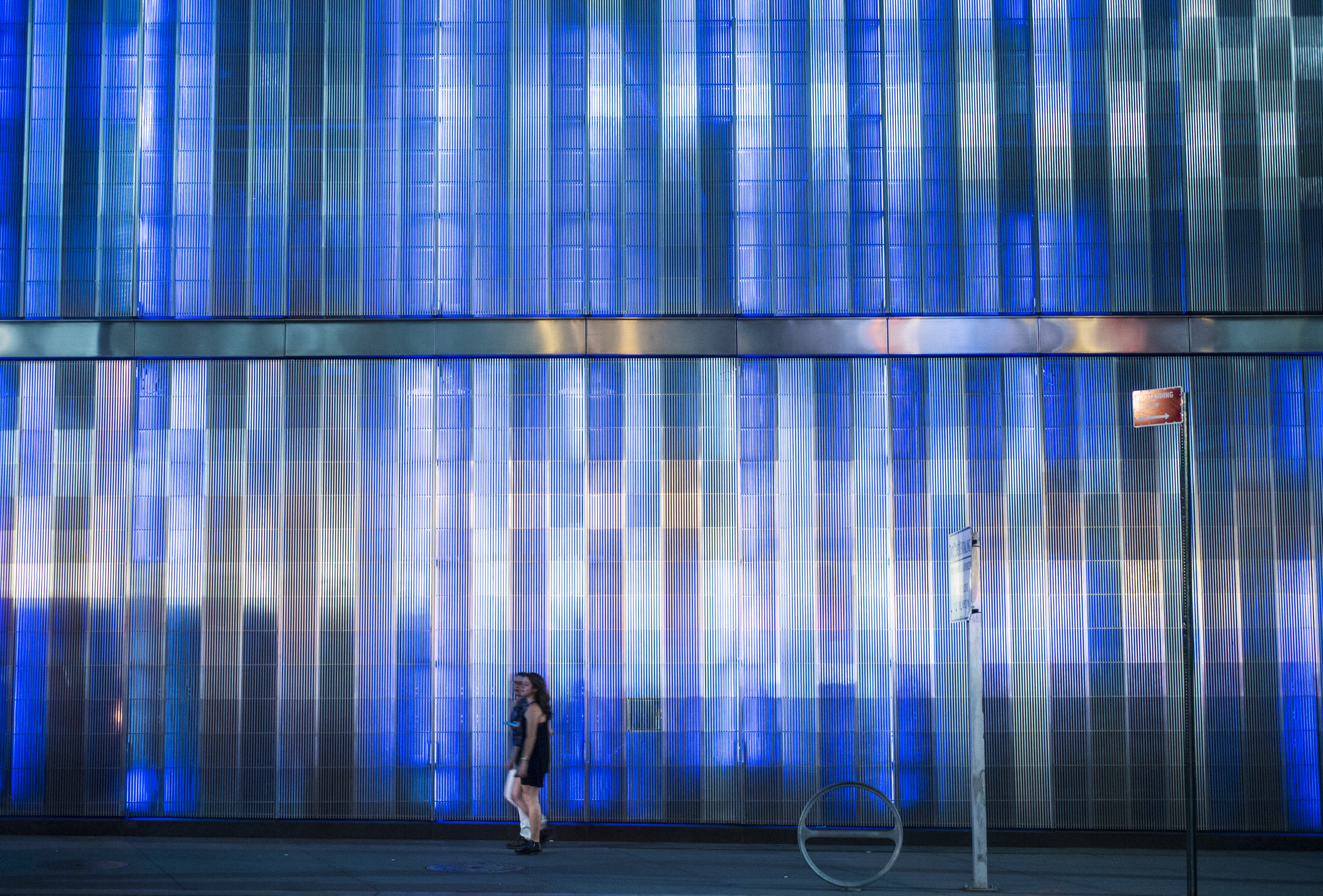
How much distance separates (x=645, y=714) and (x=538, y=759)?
1.73 m

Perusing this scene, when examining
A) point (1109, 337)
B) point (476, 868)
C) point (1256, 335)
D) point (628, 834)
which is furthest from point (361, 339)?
point (1256, 335)

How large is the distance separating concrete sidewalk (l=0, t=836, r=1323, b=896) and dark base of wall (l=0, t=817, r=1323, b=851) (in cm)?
13

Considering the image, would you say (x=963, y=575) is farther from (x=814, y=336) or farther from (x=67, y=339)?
(x=67, y=339)

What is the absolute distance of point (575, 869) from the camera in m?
12.5

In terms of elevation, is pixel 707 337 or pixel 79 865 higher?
pixel 707 337

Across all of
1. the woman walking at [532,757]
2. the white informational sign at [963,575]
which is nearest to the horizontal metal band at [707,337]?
the white informational sign at [963,575]

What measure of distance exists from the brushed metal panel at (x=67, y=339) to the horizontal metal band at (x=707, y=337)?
0.09ft

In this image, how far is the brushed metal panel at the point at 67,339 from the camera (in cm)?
1509

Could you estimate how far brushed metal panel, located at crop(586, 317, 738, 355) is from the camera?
14.9 metres

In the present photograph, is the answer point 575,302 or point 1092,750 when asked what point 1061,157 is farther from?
point 1092,750

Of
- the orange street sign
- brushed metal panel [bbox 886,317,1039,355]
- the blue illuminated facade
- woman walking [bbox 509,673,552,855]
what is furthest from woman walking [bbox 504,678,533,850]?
the orange street sign

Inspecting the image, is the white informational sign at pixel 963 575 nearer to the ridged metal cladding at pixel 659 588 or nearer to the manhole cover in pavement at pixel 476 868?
the ridged metal cladding at pixel 659 588

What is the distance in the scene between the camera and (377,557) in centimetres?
1484

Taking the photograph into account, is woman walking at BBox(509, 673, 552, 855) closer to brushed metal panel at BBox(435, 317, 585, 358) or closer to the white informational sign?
brushed metal panel at BBox(435, 317, 585, 358)
